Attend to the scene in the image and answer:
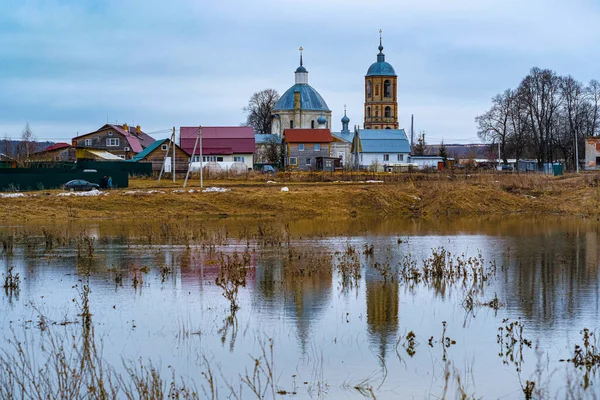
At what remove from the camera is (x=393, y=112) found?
116 m

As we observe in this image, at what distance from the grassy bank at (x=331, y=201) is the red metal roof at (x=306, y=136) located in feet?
100

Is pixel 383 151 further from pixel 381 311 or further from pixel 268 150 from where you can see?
pixel 381 311

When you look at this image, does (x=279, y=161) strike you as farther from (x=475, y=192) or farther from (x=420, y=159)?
(x=475, y=192)

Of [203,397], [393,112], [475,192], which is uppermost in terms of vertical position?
[393,112]

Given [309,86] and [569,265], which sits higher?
[309,86]

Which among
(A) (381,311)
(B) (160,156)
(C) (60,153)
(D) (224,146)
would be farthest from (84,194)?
(C) (60,153)

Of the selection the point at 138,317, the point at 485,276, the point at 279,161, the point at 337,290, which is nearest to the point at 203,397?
the point at 138,317

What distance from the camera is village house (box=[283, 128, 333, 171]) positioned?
81.6 meters

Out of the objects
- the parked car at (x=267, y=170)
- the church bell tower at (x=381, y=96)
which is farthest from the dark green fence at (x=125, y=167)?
the church bell tower at (x=381, y=96)

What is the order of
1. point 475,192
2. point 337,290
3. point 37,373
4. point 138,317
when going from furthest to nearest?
1. point 475,192
2. point 337,290
3. point 138,317
4. point 37,373

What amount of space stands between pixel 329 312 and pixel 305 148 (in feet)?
220

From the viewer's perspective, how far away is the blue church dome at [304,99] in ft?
333

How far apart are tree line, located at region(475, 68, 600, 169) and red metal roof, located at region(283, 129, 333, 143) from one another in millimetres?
17122

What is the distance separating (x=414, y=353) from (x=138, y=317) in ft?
17.1
